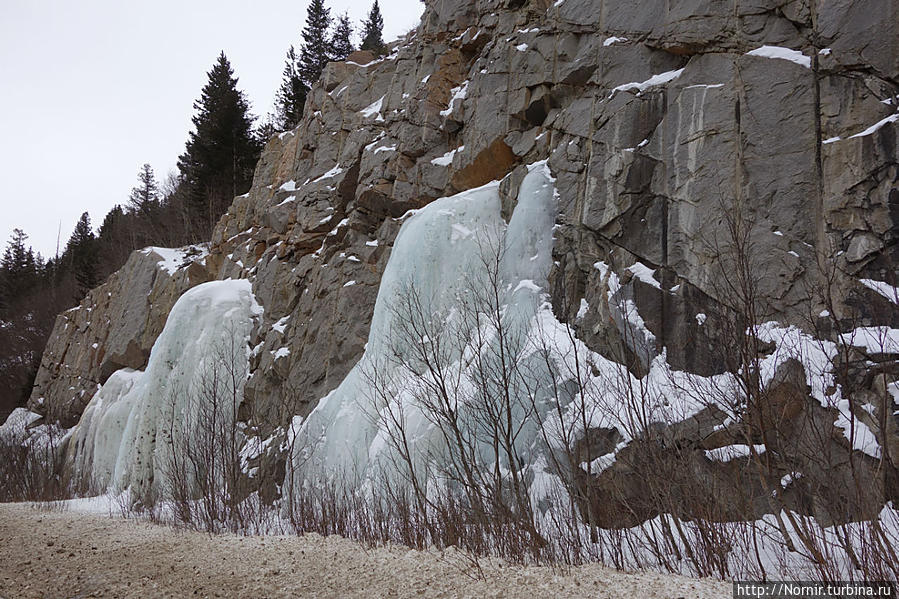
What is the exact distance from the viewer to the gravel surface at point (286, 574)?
15.5 feet

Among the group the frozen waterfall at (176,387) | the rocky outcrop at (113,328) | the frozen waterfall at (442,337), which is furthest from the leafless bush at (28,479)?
the frozen waterfall at (442,337)

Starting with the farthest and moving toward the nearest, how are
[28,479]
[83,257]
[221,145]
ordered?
[83,257], [221,145], [28,479]

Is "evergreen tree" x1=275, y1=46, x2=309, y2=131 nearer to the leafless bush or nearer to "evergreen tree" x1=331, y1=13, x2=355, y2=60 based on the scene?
"evergreen tree" x1=331, y1=13, x2=355, y2=60

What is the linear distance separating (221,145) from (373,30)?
12429 millimetres

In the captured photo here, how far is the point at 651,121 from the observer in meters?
9.99

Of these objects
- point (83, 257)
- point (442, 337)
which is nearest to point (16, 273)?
point (83, 257)

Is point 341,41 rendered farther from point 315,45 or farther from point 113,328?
point 113,328

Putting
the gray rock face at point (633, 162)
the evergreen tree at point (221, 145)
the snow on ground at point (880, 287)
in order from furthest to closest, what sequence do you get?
the evergreen tree at point (221, 145), the gray rock face at point (633, 162), the snow on ground at point (880, 287)

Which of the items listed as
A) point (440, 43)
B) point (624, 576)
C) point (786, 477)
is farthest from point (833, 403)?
point (440, 43)

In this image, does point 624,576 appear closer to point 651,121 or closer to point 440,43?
point 651,121

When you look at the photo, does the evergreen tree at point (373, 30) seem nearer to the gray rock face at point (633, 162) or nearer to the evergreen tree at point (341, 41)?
the evergreen tree at point (341, 41)

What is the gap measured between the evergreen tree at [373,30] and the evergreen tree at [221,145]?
759cm

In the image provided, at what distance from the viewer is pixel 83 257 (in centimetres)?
4088

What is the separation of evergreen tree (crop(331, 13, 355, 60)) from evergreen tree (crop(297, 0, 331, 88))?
12.4 inches
